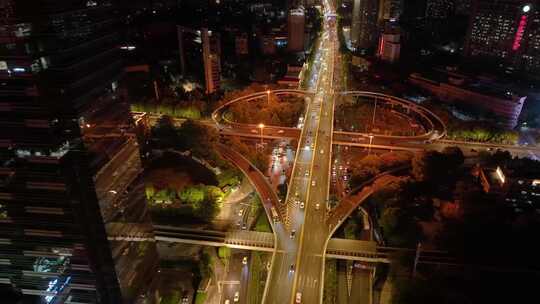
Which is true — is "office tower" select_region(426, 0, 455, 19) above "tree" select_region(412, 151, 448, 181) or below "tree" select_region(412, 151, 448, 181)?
above

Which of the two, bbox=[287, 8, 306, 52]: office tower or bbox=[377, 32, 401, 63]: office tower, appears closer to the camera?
bbox=[377, 32, 401, 63]: office tower

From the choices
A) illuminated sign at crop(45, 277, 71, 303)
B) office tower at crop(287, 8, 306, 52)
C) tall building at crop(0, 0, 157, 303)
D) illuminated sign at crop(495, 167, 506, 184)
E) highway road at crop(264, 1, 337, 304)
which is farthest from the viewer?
office tower at crop(287, 8, 306, 52)

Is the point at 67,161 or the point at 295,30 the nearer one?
the point at 67,161

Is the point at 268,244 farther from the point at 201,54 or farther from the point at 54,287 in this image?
the point at 201,54

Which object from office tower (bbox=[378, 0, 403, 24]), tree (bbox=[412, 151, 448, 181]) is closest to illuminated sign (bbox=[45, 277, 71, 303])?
tree (bbox=[412, 151, 448, 181])

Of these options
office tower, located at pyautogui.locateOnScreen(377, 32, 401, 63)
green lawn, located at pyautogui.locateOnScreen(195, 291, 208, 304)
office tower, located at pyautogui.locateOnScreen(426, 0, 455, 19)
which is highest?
office tower, located at pyautogui.locateOnScreen(426, 0, 455, 19)

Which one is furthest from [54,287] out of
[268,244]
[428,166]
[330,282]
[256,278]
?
[428,166]

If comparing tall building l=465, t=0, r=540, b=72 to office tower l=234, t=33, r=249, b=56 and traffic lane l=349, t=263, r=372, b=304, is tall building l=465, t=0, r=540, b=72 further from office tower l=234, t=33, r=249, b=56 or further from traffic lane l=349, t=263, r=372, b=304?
traffic lane l=349, t=263, r=372, b=304
